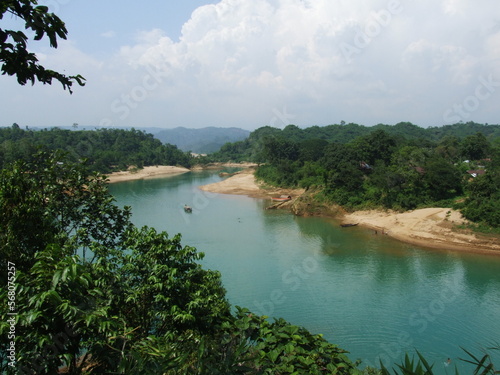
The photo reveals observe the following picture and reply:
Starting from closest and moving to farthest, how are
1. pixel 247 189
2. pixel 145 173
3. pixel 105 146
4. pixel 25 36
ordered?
pixel 25 36 < pixel 247 189 < pixel 145 173 < pixel 105 146

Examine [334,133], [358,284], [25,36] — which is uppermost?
[334,133]

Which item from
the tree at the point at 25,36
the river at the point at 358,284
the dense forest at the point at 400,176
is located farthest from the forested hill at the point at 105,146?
the tree at the point at 25,36

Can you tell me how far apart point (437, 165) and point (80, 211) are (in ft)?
76.7

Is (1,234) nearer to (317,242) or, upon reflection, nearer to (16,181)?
(16,181)

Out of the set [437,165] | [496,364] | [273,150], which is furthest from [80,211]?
[273,150]

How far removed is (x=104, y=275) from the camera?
5.14 meters

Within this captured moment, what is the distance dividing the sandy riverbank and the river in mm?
26933

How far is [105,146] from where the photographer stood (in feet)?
209

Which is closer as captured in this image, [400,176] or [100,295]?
[100,295]

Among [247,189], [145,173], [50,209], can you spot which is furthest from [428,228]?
[145,173]

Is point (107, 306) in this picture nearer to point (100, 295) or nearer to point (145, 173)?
point (100, 295)

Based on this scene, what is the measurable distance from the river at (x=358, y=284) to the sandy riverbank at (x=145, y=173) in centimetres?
2693

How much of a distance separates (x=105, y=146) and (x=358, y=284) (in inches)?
2288

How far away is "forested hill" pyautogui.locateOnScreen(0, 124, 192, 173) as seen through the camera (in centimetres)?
5380
